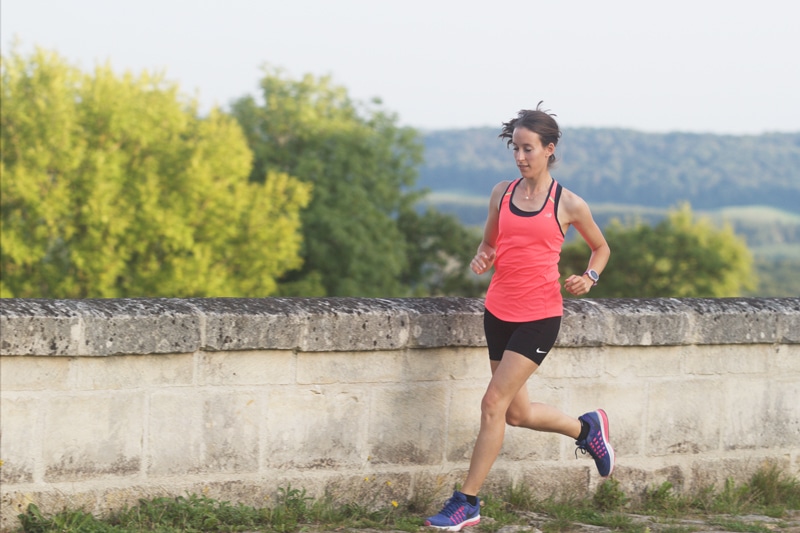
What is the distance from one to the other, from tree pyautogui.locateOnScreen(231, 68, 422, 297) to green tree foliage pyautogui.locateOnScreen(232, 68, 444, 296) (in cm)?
4

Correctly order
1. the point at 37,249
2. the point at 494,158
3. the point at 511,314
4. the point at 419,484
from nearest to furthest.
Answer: the point at 511,314 < the point at 419,484 < the point at 37,249 < the point at 494,158

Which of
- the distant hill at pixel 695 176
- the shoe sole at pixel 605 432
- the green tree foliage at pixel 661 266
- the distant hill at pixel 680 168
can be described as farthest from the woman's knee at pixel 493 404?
the distant hill at pixel 680 168

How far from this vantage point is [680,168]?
14100 cm

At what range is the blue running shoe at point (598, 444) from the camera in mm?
4531

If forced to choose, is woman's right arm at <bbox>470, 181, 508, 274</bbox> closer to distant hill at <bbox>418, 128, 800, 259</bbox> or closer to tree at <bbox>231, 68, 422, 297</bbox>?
tree at <bbox>231, 68, 422, 297</bbox>

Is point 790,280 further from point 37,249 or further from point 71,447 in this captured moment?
point 71,447

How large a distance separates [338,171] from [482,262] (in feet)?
136

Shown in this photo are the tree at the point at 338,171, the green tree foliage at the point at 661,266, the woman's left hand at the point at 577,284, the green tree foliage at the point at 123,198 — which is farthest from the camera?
the green tree foliage at the point at 661,266

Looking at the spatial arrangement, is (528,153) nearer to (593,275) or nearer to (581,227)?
(581,227)

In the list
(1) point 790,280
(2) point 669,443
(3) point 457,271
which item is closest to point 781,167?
(1) point 790,280

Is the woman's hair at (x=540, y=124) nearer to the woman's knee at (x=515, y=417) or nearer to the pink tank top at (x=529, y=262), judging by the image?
the pink tank top at (x=529, y=262)

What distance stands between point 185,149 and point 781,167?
118 metres

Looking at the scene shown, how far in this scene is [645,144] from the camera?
146000 mm

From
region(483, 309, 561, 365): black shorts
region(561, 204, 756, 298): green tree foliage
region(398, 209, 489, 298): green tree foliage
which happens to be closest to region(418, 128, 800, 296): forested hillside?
region(561, 204, 756, 298): green tree foliage
